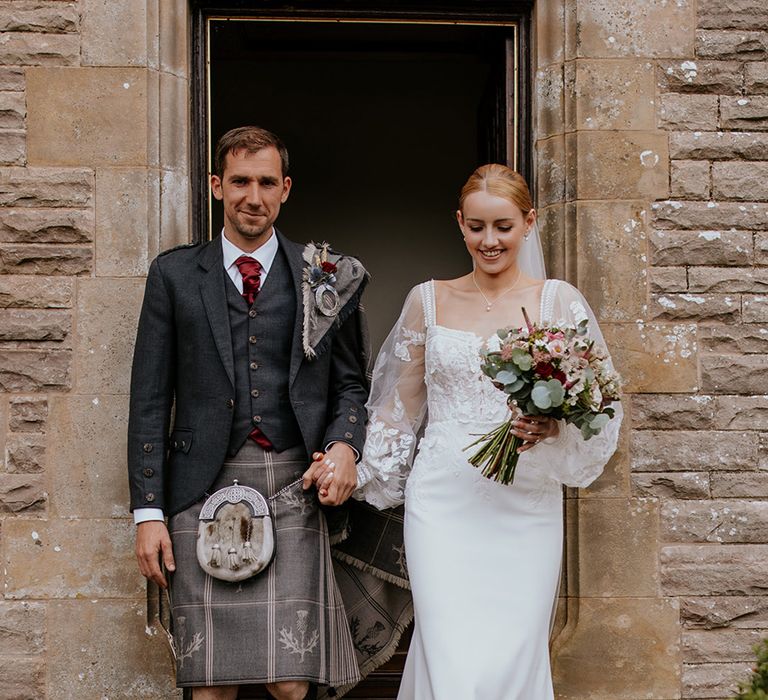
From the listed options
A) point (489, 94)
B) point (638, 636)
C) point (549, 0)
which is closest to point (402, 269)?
point (489, 94)

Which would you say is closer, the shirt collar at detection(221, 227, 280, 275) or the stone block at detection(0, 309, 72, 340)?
the shirt collar at detection(221, 227, 280, 275)

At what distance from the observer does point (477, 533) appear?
359 centimetres

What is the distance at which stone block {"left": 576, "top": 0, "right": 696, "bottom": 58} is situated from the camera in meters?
4.35

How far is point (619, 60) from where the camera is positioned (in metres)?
4.35

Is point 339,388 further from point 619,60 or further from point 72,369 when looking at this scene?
point 619,60

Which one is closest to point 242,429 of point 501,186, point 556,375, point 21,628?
point 556,375

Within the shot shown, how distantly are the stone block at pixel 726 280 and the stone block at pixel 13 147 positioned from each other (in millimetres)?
2488

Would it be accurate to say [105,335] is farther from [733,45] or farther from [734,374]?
[733,45]

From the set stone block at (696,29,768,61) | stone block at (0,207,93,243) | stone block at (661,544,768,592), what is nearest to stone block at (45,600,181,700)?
stone block at (0,207,93,243)

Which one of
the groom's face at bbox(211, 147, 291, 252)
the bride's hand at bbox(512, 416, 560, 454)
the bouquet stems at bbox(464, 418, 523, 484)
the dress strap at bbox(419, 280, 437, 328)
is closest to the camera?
the bride's hand at bbox(512, 416, 560, 454)

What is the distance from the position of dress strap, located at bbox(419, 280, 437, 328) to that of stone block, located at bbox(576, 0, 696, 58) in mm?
1187

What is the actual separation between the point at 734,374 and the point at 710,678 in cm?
111

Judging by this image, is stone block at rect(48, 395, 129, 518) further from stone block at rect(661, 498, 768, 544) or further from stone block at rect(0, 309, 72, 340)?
stone block at rect(661, 498, 768, 544)

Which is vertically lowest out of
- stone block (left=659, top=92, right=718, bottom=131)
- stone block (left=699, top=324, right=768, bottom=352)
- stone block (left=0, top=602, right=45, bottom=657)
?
stone block (left=0, top=602, right=45, bottom=657)
